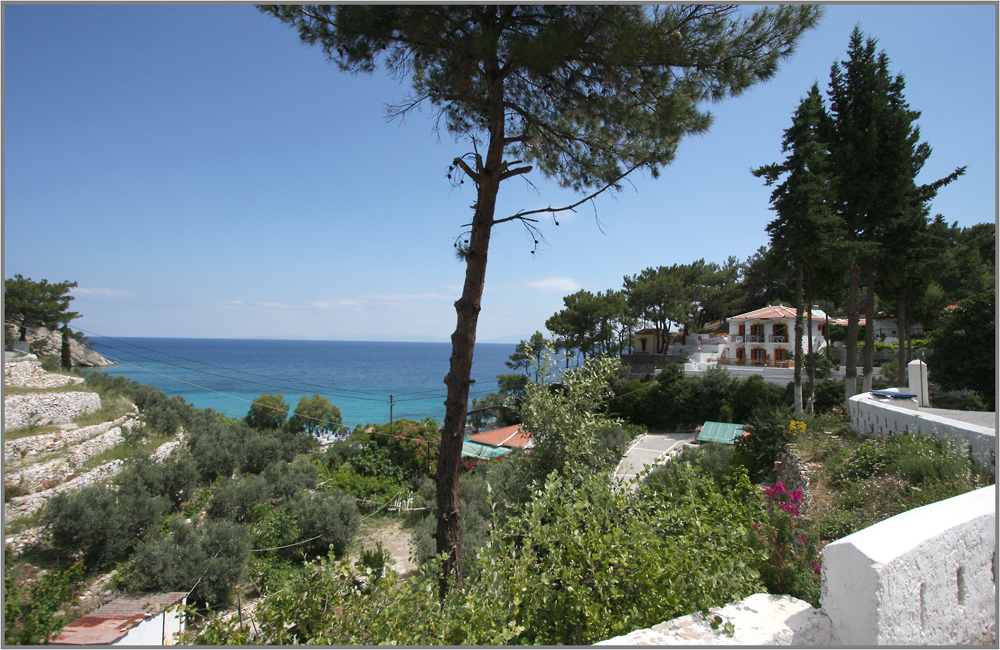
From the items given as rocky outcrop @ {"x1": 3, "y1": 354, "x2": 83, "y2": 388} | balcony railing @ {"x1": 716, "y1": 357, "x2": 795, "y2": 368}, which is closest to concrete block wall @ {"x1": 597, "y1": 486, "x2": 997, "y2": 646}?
rocky outcrop @ {"x1": 3, "y1": 354, "x2": 83, "y2": 388}

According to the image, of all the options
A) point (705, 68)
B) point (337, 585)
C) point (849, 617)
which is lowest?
point (337, 585)

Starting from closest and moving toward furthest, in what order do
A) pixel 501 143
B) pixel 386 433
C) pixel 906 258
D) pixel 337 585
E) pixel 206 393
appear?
pixel 337 585
pixel 501 143
pixel 906 258
pixel 386 433
pixel 206 393

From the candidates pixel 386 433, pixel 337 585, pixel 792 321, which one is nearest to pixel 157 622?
pixel 337 585

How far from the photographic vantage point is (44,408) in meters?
13.1

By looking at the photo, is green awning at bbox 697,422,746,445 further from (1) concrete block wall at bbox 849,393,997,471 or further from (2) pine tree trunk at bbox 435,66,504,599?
(2) pine tree trunk at bbox 435,66,504,599

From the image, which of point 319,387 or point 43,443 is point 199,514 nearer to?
point 43,443

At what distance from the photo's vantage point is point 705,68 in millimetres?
4332

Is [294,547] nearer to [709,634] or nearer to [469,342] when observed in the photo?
[469,342]

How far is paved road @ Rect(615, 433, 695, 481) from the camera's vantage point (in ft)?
45.1

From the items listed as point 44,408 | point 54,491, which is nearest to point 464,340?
point 54,491

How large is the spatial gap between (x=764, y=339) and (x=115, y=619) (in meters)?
29.7

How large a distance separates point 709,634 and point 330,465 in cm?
1772

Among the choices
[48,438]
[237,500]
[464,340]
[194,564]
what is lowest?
[237,500]

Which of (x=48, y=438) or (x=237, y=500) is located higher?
(x=48, y=438)
